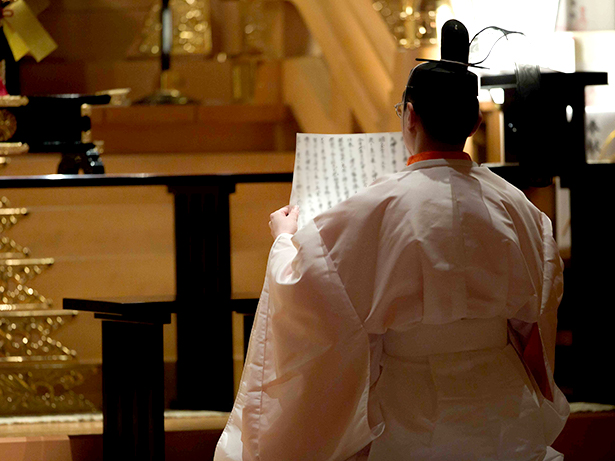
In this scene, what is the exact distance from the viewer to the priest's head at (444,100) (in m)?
1.51

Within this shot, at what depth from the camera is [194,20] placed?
5664mm

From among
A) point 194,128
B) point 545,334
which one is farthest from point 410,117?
point 194,128

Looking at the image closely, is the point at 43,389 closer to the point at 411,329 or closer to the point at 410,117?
the point at 411,329

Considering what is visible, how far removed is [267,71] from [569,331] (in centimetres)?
309

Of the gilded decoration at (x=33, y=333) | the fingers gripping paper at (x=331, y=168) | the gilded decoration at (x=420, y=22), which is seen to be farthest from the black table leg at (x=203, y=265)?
the gilded decoration at (x=420, y=22)

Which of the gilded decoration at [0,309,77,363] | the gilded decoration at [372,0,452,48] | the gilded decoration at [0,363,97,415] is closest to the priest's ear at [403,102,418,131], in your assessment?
the gilded decoration at [0,363,97,415]

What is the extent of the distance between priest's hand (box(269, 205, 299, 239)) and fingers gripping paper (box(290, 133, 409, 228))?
14 mm

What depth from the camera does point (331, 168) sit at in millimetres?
1774

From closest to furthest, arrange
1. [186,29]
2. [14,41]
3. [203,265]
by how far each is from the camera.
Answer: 1. [203,265]
2. [14,41]
3. [186,29]

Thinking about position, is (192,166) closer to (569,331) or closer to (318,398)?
(569,331)

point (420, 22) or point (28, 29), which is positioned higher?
point (420, 22)

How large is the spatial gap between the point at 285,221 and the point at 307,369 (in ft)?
1.08

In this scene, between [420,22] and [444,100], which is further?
[420,22]

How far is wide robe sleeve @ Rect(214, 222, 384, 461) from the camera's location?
151 cm
